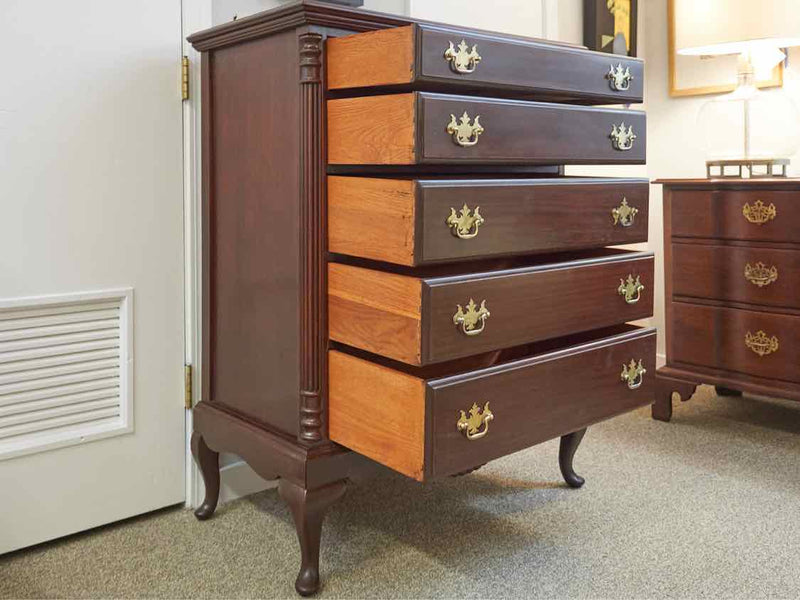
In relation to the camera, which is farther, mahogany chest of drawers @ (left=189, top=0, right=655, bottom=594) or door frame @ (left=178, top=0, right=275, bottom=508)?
door frame @ (left=178, top=0, right=275, bottom=508)

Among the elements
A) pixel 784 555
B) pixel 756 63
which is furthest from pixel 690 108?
pixel 784 555

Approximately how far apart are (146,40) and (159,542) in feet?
3.33

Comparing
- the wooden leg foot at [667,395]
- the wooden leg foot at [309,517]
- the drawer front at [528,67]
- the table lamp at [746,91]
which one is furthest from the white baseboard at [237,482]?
the table lamp at [746,91]

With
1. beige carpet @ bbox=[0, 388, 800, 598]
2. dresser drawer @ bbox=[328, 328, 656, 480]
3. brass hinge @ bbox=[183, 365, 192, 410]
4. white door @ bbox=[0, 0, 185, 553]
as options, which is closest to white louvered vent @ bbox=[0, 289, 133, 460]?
white door @ bbox=[0, 0, 185, 553]

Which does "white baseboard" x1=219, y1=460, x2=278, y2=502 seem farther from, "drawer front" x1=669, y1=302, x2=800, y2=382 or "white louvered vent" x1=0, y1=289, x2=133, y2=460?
"drawer front" x1=669, y1=302, x2=800, y2=382

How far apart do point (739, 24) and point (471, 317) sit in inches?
57.3

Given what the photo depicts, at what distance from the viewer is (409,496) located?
1.96 metres

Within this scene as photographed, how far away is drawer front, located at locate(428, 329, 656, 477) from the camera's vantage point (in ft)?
4.35

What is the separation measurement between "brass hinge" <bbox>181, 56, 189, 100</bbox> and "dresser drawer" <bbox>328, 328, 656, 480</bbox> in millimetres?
677

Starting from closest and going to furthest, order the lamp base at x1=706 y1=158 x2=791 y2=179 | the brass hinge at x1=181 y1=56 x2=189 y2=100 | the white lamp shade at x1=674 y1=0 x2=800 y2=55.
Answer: the brass hinge at x1=181 y1=56 x2=189 y2=100, the white lamp shade at x1=674 y1=0 x2=800 y2=55, the lamp base at x1=706 y1=158 x2=791 y2=179

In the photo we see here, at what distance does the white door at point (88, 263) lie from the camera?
1579 millimetres

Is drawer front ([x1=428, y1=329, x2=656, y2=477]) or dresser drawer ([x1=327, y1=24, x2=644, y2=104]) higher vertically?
dresser drawer ([x1=327, y1=24, x2=644, y2=104])

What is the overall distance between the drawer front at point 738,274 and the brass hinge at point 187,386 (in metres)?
1.46

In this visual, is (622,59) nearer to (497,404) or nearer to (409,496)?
(497,404)
